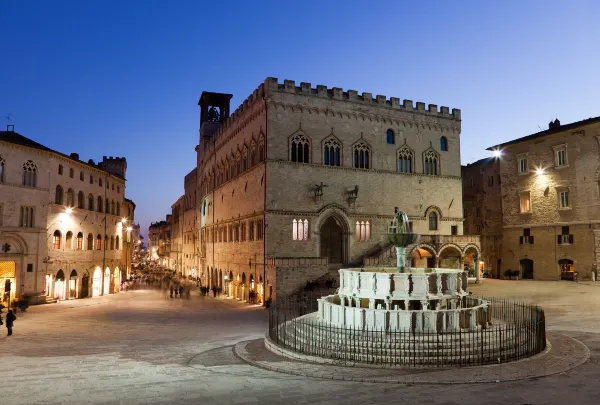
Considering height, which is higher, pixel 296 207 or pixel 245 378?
pixel 296 207

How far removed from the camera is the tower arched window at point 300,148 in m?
35.2

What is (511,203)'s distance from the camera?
149 feet

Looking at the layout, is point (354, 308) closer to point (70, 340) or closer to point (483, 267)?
point (70, 340)

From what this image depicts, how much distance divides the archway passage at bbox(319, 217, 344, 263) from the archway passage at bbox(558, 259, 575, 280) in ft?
66.3

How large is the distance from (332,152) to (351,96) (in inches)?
196

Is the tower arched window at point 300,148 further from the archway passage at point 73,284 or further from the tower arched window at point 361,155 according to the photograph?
the archway passage at point 73,284

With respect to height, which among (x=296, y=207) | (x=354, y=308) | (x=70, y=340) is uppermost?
(x=296, y=207)

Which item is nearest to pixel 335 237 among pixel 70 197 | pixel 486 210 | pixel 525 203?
pixel 525 203

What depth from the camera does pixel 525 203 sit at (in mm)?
44250

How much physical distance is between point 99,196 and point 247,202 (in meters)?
15.5

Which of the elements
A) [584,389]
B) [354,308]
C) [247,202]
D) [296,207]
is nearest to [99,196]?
[247,202]

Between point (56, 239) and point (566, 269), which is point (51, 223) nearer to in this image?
point (56, 239)

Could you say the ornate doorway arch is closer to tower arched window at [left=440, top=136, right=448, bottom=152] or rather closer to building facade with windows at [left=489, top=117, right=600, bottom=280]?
tower arched window at [left=440, top=136, right=448, bottom=152]

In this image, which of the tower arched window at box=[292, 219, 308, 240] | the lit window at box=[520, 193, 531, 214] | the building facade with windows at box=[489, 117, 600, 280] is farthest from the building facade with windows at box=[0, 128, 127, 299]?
the lit window at box=[520, 193, 531, 214]
